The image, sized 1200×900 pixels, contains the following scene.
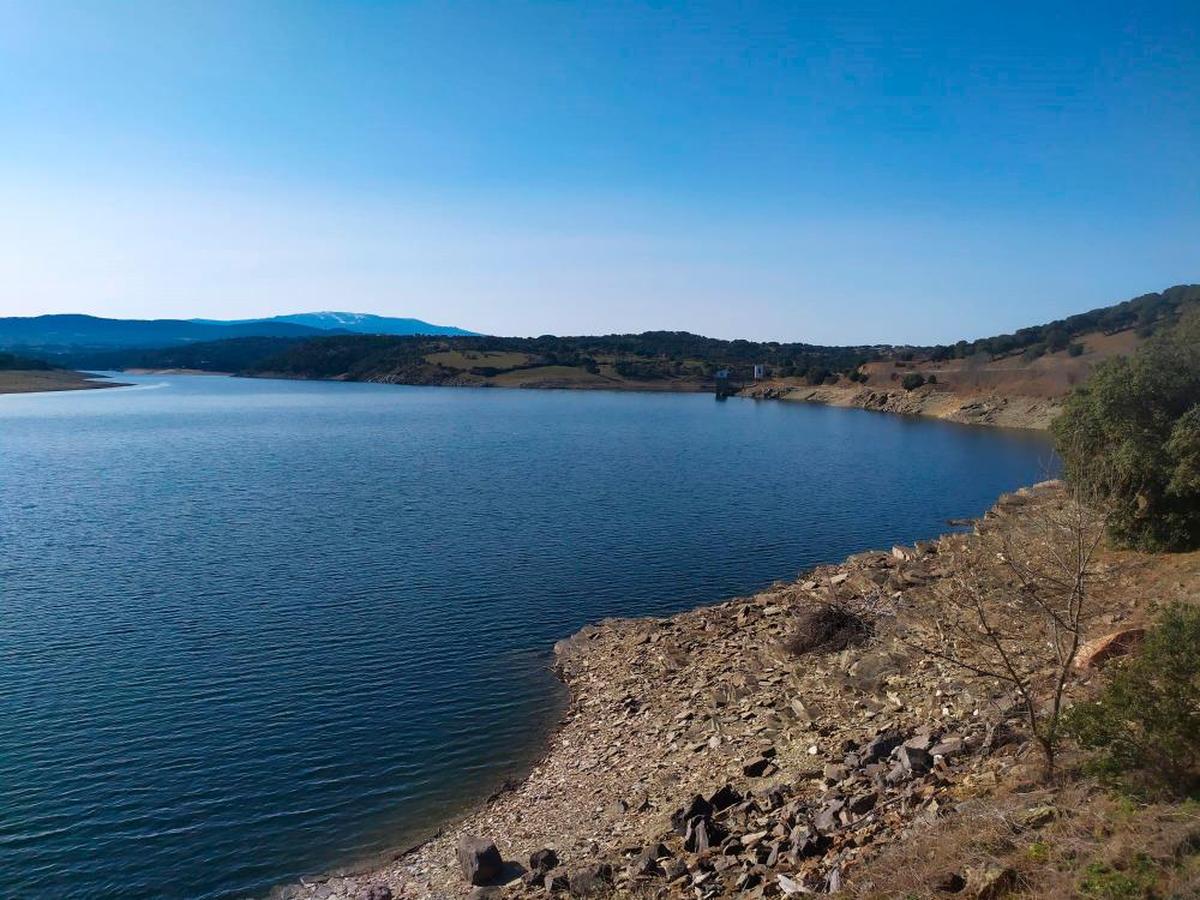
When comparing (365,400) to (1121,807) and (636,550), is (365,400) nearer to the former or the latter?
(636,550)

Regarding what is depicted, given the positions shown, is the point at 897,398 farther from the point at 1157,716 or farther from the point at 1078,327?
the point at 1157,716

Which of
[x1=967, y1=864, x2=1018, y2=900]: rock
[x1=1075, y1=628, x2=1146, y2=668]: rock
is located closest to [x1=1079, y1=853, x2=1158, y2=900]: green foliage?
[x1=967, y1=864, x2=1018, y2=900]: rock

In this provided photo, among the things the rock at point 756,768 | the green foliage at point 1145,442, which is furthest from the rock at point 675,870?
the green foliage at point 1145,442

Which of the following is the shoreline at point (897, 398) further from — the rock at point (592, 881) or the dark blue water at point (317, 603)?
the rock at point (592, 881)

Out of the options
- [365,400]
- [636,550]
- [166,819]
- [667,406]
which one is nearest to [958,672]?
[166,819]

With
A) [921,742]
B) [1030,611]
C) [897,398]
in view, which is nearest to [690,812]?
[921,742]

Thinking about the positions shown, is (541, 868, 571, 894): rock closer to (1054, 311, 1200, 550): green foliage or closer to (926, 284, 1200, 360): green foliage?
(1054, 311, 1200, 550): green foliage
